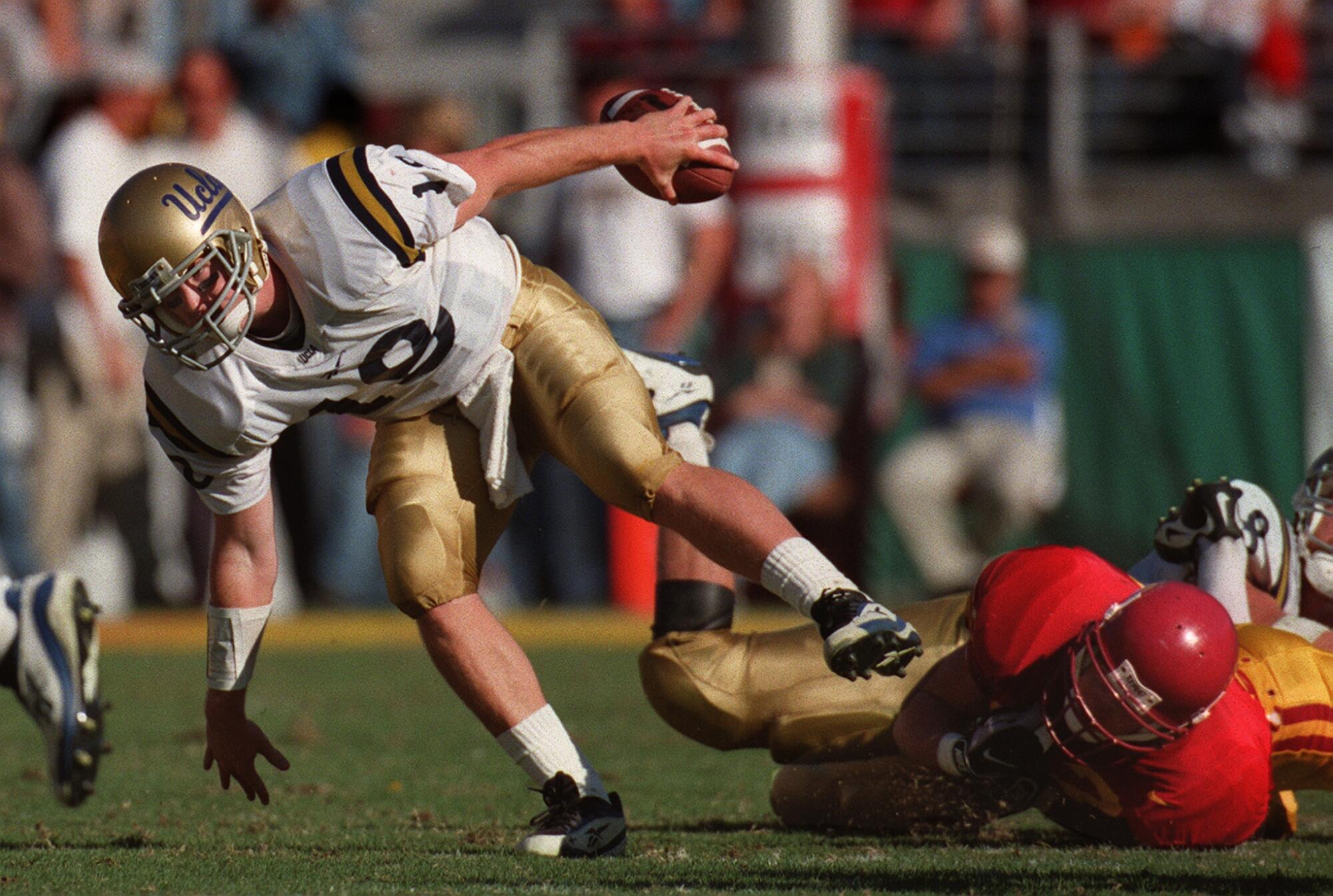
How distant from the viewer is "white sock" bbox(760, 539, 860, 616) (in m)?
3.45

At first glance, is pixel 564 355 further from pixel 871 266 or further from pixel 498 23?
pixel 498 23

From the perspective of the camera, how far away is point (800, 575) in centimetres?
348

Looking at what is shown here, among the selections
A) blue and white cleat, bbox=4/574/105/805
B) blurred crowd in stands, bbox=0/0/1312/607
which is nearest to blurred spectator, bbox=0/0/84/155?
blurred crowd in stands, bbox=0/0/1312/607

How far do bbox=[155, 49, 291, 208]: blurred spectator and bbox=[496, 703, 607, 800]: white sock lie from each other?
526 cm

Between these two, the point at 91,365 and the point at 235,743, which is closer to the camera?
the point at 235,743

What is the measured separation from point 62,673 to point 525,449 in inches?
39.7

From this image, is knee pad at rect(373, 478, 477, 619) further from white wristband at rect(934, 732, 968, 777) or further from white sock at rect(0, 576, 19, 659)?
white wristband at rect(934, 732, 968, 777)

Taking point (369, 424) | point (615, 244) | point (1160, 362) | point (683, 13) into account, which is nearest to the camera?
point (615, 244)

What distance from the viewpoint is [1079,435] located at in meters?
9.24

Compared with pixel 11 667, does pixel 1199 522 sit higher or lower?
higher

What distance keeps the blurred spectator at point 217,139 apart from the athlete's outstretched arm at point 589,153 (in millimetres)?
4931

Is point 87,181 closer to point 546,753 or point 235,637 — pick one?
point 235,637

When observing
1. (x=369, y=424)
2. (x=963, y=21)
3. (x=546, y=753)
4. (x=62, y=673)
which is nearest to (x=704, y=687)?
(x=546, y=753)

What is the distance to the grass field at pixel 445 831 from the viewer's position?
3.32 metres
